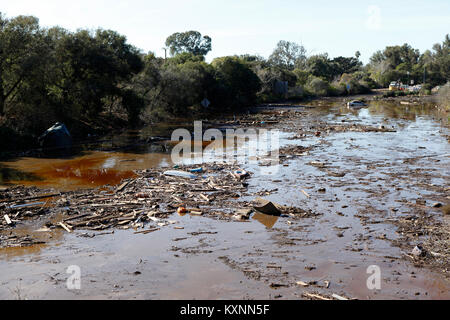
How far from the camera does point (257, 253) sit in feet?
32.2

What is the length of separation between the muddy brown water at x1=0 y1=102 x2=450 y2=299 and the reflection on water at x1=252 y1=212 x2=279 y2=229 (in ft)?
0.19

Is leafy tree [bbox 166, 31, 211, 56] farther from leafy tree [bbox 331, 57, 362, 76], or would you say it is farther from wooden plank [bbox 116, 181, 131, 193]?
wooden plank [bbox 116, 181, 131, 193]

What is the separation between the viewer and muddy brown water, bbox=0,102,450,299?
7.99 meters

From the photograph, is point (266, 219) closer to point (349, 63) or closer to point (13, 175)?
point (13, 175)

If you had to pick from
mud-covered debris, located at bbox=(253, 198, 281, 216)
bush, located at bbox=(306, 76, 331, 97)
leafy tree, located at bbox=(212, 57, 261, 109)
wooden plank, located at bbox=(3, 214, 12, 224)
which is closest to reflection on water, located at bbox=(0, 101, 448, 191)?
wooden plank, located at bbox=(3, 214, 12, 224)

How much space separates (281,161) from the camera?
20.7m

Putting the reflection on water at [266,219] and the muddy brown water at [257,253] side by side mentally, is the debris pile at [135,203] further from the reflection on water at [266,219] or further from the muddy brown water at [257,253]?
the muddy brown water at [257,253]

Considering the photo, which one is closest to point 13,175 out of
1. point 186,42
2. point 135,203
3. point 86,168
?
point 86,168

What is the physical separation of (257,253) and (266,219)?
2.39m

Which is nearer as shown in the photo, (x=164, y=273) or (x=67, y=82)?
(x=164, y=273)
